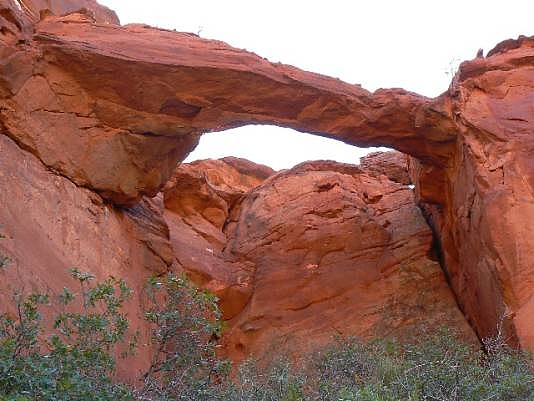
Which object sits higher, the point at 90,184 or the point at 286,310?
the point at 90,184

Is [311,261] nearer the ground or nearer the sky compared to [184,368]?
nearer the sky

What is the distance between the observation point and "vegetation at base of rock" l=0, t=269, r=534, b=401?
6.32m

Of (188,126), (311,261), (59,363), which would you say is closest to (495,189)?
(311,261)

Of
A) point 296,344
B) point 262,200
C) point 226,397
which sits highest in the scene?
point 262,200

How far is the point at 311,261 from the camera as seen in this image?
1477 cm

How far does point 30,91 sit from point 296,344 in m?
6.30

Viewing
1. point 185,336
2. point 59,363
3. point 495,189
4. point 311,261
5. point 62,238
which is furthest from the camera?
point 311,261

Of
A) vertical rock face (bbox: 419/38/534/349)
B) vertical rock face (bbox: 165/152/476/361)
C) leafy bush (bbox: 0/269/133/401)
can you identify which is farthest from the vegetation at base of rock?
vertical rock face (bbox: 165/152/476/361)

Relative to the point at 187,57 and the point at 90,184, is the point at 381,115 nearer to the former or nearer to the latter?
the point at 187,57

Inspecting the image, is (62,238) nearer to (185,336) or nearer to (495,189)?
(185,336)

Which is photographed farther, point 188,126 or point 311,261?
point 311,261

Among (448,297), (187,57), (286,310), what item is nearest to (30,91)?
(187,57)

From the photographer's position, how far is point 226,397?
748cm

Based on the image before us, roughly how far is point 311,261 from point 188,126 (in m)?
4.06
